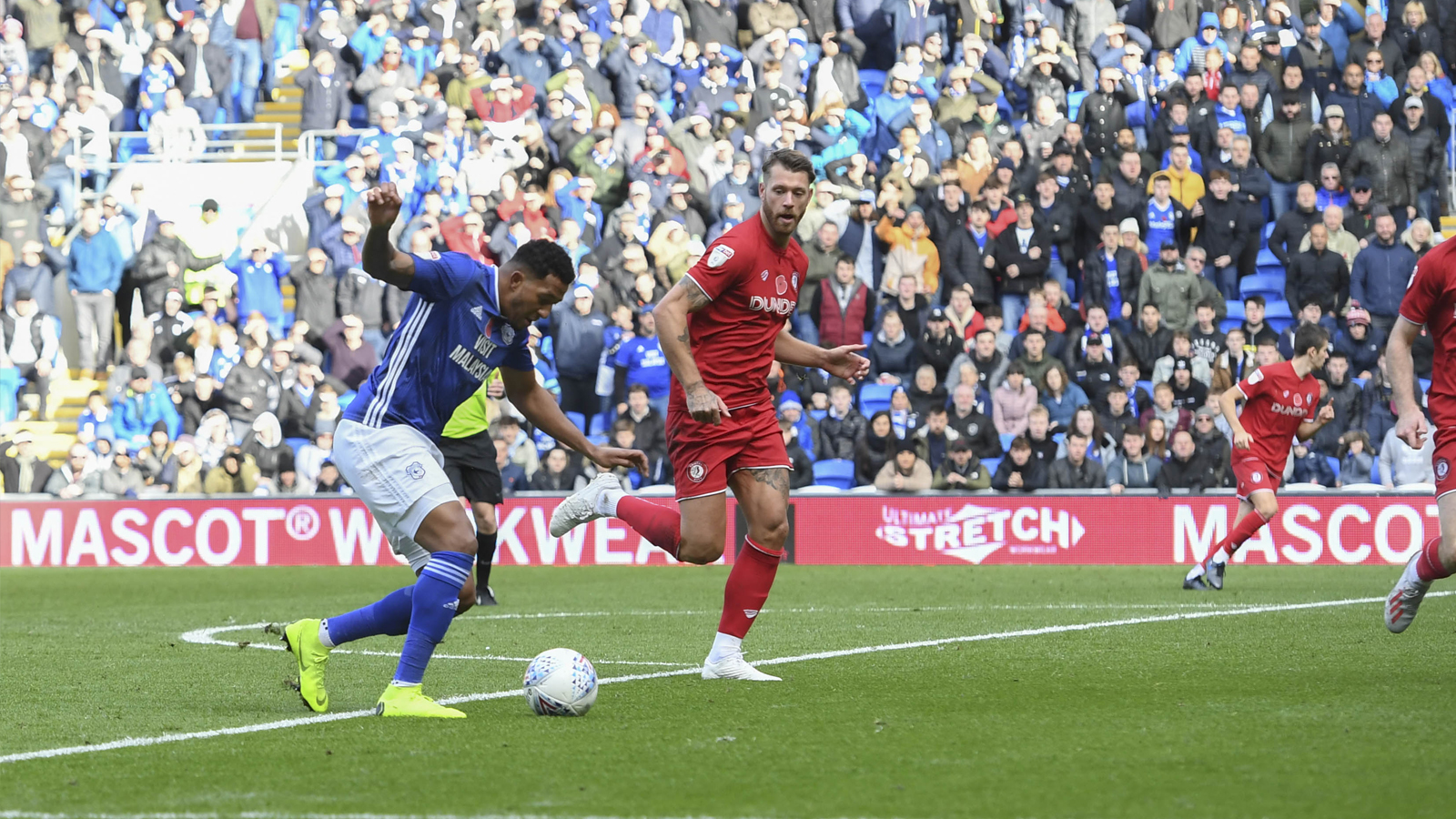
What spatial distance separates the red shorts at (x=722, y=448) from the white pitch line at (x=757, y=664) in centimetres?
97

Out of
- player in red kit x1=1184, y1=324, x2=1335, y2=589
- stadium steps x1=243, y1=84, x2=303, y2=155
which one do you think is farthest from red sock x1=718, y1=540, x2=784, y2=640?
stadium steps x1=243, y1=84, x2=303, y2=155

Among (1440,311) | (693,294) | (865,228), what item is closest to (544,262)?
(693,294)

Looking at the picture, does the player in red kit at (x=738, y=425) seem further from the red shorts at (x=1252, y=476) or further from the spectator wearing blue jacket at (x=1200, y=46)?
the spectator wearing blue jacket at (x=1200, y=46)

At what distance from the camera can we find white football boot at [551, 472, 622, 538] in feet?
28.8

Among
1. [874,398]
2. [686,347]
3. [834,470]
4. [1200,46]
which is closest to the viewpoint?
[686,347]

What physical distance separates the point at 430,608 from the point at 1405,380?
13.8 feet

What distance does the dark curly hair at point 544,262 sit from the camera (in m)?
7.02

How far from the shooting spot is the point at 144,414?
21141 mm

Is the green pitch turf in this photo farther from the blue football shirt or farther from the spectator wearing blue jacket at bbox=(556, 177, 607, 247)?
the spectator wearing blue jacket at bbox=(556, 177, 607, 247)

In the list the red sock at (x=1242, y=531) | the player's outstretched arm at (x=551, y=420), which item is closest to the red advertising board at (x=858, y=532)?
the red sock at (x=1242, y=531)

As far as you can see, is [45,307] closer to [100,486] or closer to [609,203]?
[100,486]

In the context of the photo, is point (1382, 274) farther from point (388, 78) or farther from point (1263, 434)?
point (388, 78)

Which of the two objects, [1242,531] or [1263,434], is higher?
[1263,434]

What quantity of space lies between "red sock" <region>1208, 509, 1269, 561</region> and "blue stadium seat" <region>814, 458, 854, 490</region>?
5584 mm
